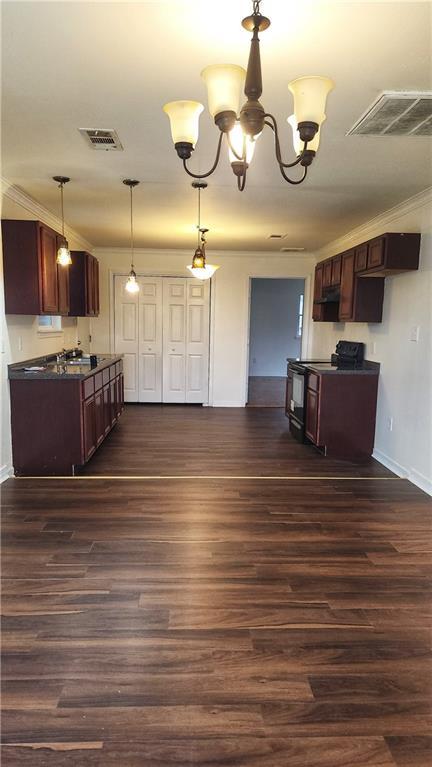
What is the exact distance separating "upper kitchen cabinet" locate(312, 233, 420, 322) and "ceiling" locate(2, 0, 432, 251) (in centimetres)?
45

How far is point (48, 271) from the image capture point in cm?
394

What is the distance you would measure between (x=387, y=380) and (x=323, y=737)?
3.51 metres

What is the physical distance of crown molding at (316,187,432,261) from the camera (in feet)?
12.4

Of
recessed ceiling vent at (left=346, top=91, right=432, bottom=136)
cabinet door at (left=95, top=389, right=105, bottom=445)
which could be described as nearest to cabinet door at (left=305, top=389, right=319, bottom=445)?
cabinet door at (left=95, top=389, right=105, bottom=445)

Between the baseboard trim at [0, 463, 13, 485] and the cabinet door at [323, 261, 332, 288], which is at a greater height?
the cabinet door at [323, 261, 332, 288]

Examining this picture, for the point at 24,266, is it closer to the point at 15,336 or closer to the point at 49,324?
the point at 15,336

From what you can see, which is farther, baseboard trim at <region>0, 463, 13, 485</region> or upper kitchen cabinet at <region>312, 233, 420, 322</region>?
upper kitchen cabinet at <region>312, 233, 420, 322</region>

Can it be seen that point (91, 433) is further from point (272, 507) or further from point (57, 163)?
point (57, 163)

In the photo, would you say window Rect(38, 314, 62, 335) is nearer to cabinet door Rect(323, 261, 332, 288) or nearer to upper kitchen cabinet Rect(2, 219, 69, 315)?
upper kitchen cabinet Rect(2, 219, 69, 315)

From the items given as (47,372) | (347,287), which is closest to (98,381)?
(47,372)

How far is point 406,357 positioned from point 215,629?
3.08 m

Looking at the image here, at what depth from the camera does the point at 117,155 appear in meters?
2.96

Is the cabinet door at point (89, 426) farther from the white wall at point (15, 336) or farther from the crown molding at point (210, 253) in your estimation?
the crown molding at point (210, 253)

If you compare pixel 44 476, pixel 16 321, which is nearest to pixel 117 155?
pixel 16 321
